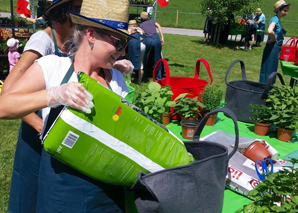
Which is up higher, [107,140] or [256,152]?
[107,140]

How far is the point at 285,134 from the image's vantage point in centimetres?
293

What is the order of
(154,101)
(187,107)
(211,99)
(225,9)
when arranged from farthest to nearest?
(225,9), (211,99), (187,107), (154,101)

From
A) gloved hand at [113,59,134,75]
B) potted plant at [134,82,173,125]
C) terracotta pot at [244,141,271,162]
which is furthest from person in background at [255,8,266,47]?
gloved hand at [113,59,134,75]

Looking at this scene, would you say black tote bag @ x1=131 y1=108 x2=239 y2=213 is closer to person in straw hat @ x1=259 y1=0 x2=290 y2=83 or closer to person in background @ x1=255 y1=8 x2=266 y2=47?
person in straw hat @ x1=259 y1=0 x2=290 y2=83

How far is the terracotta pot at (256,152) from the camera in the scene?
7.61ft

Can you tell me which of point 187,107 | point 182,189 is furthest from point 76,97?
point 187,107

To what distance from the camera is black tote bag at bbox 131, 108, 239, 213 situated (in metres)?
1.20

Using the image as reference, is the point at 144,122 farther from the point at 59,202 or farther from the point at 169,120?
the point at 169,120

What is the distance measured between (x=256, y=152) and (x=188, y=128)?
0.66 meters

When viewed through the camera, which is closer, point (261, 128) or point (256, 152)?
point (256, 152)

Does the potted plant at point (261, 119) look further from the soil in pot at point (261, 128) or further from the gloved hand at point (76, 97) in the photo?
the gloved hand at point (76, 97)

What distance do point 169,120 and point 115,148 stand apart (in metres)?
2.12

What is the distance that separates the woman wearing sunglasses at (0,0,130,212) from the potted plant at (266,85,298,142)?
6.60 feet

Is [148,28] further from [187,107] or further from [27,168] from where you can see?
[27,168]
